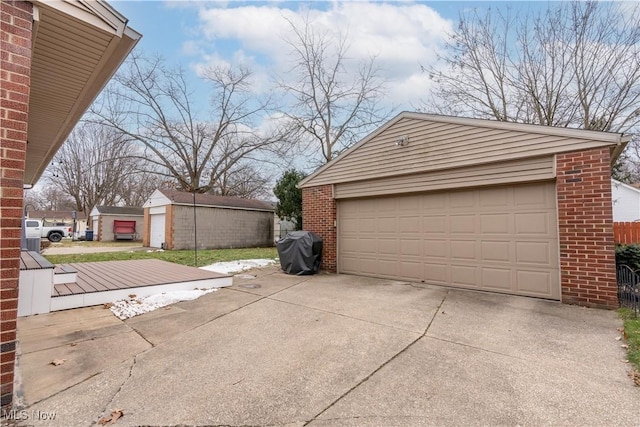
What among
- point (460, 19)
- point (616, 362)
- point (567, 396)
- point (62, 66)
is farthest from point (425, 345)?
point (460, 19)

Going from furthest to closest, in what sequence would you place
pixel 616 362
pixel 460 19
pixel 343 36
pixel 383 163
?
pixel 343 36
pixel 460 19
pixel 383 163
pixel 616 362

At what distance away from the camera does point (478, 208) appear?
6.06 m

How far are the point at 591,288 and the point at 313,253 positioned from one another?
5.52 meters

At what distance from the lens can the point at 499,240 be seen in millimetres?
5746

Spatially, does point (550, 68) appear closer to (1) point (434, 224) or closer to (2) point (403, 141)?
(2) point (403, 141)

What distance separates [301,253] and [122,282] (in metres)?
3.93

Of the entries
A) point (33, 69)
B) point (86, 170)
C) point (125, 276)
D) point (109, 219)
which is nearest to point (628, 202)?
point (125, 276)

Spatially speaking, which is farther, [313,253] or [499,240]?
[313,253]

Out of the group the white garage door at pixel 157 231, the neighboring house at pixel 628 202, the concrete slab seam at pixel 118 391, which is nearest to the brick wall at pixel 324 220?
the concrete slab seam at pixel 118 391


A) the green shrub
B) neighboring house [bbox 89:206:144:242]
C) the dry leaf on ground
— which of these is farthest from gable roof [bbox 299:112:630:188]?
neighboring house [bbox 89:206:144:242]

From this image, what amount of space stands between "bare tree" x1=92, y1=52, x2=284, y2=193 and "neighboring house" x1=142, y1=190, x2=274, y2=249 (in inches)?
229

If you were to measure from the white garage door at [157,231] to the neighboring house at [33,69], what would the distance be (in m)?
13.2

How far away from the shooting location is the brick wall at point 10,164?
2092 millimetres

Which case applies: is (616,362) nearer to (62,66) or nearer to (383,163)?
(383,163)
